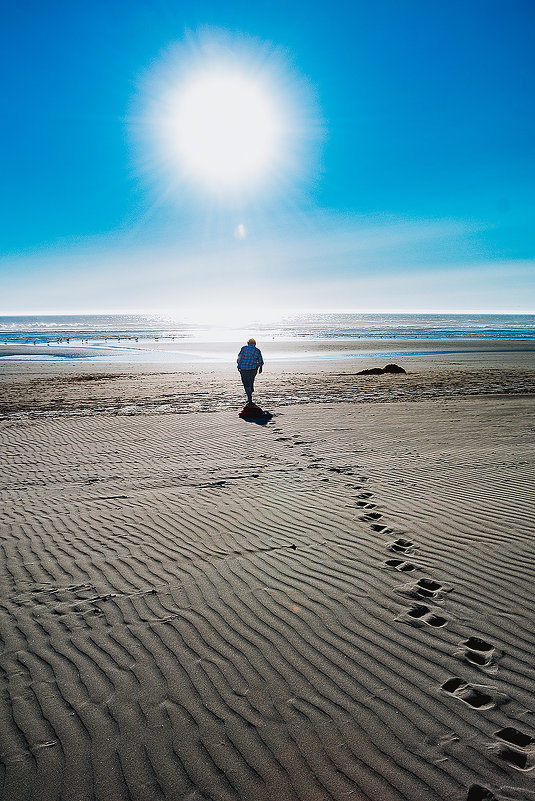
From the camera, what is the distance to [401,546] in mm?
5500

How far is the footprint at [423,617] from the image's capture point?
403 cm

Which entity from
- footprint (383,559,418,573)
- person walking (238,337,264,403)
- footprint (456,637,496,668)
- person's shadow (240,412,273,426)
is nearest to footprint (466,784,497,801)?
footprint (456,637,496,668)

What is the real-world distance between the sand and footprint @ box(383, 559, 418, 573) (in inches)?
0.8

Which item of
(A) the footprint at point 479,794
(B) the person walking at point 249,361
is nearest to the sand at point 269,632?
(A) the footprint at point 479,794

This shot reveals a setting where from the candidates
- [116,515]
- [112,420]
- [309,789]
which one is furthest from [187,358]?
[309,789]

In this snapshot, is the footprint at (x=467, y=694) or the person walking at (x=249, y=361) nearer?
the footprint at (x=467, y=694)

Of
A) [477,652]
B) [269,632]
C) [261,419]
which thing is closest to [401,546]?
[477,652]

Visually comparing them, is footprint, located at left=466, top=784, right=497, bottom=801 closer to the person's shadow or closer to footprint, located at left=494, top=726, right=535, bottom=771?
footprint, located at left=494, top=726, right=535, bottom=771

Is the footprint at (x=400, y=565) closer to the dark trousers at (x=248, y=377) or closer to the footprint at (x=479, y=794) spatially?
the footprint at (x=479, y=794)

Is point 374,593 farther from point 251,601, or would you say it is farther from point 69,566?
point 69,566

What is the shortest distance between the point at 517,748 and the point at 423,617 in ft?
4.24

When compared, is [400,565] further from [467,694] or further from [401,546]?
[467,694]

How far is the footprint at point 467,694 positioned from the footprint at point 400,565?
157 centimetres

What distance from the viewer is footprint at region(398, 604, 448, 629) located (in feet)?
13.2
